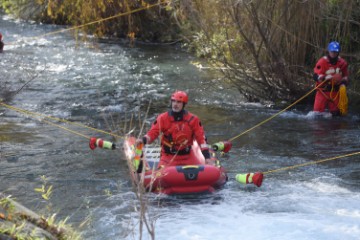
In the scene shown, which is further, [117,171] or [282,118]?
[282,118]

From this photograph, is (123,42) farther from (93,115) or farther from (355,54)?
(355,54)

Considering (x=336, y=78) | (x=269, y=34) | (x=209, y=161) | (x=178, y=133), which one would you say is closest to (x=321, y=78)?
(x=336, y=78)

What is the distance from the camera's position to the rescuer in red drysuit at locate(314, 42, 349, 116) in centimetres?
1214

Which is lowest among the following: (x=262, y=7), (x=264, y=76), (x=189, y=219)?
(x=189, y=219)

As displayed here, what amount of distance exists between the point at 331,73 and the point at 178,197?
5261mm

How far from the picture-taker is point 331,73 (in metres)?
12.2

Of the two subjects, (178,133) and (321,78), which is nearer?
(178,133)

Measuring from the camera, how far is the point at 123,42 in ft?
79.2

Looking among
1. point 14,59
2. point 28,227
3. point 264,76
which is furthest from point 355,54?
point 14,59

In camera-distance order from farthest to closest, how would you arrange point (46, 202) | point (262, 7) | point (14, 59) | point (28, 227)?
point (14, 59) → point (262, 7) → point (46, 202) → point (28, 227)

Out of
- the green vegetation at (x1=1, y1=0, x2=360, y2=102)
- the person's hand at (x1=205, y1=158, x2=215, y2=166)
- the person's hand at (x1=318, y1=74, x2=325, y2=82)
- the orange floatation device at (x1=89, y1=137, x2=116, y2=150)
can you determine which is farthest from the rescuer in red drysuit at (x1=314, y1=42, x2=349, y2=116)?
the orange floatation device at (x1=89, y1=137, x2=116, y2=150)

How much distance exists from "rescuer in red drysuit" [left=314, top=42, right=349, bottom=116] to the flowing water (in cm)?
63

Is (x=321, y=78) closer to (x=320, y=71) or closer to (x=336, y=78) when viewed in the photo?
(x=320, y=71)

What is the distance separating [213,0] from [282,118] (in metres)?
2.95
